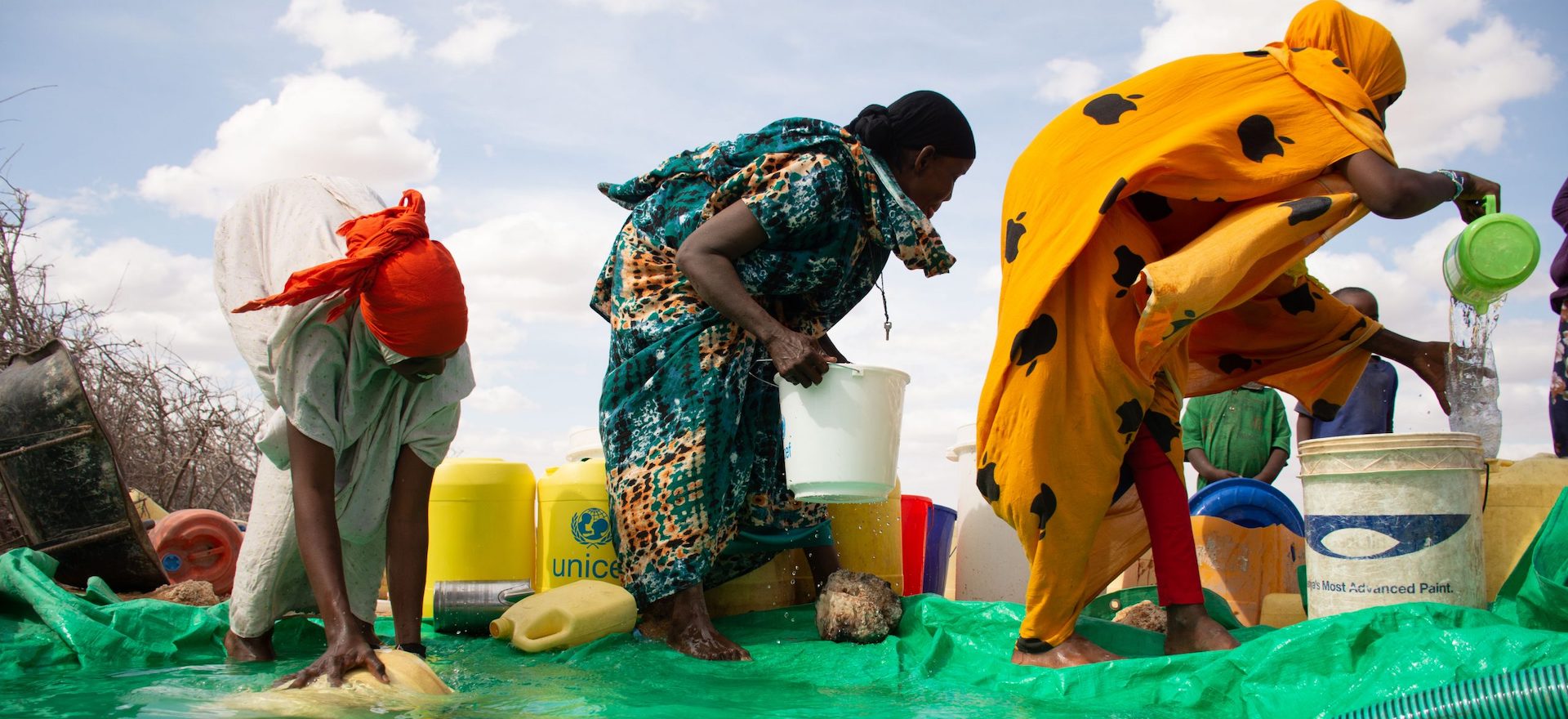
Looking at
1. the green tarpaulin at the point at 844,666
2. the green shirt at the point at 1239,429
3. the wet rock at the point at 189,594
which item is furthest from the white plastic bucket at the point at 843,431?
the green shirt at the point at 1239,429

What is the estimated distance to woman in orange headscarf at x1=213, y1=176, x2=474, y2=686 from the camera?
9.48 feet

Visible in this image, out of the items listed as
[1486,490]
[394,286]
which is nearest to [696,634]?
[394,286]

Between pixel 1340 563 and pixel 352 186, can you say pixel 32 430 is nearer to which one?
pixel 352 186

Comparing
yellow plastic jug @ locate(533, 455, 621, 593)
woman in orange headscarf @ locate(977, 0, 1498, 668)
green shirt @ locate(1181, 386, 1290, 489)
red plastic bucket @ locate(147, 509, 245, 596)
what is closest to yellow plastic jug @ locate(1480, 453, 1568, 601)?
woman in orange headscarf @ locate(977, 0, 1498, 668)

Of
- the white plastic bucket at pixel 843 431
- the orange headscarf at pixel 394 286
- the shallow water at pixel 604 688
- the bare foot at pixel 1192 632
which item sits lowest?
the shallow water at pixel 604 688

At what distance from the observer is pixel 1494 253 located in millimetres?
3182

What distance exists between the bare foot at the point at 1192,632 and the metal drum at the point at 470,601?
2.29m

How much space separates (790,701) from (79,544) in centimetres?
333

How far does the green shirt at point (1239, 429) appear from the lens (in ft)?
20.5

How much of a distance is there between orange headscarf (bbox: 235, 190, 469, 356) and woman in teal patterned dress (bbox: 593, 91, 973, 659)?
0.82 meters

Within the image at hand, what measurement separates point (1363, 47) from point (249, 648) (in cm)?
377

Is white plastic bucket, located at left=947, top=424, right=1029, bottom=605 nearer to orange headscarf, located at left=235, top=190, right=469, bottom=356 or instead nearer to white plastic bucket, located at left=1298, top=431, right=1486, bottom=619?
white plastic bucket, located at left=1298, top=431, right=1486, bottom=619

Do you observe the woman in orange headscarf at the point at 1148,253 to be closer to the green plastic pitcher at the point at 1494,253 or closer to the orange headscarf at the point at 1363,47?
the orange headscarf at the point at 1363,47

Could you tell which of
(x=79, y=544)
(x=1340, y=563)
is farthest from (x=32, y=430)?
(x=1340, y=563)
